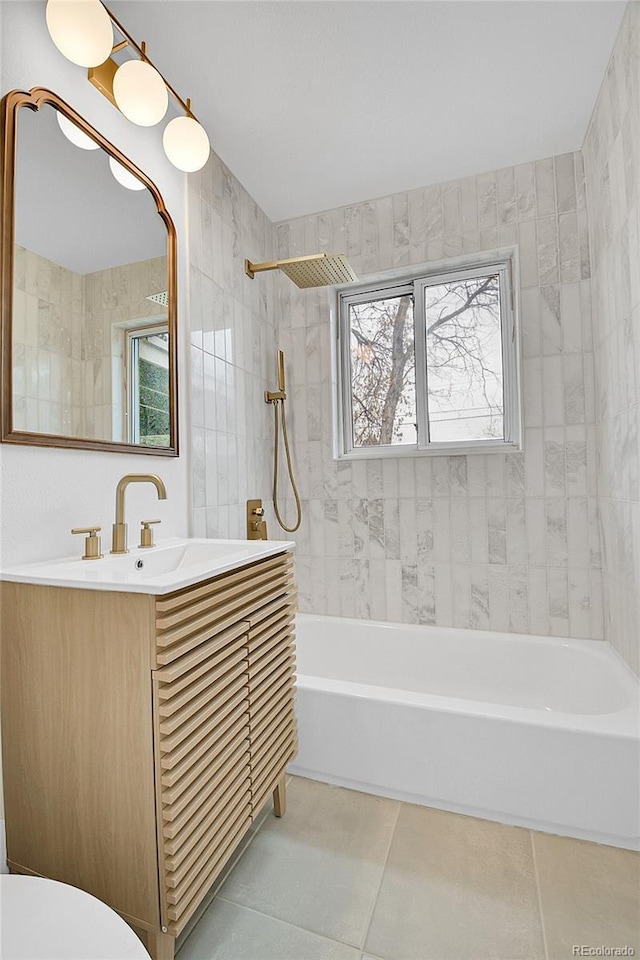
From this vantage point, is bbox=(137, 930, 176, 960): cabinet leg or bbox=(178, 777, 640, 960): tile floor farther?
bbox=(178, 777, 640, 960): tile floor

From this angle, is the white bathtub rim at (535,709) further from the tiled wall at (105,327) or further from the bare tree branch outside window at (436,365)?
the tiled wall at (105,327)

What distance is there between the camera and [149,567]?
1.42 meters

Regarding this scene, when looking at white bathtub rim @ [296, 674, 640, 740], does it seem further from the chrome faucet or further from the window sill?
the window sill

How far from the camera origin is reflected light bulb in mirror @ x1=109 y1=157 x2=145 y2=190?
1528 mm

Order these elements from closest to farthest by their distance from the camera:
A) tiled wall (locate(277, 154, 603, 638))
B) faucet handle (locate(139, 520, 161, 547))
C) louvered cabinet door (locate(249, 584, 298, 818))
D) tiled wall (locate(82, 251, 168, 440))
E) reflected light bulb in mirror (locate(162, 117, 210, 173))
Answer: louvered cabinet door (locate(249, 584, 298, 818)), tiled wall (locate(82, 251, 168, 440)), faucet handle (locate(139, 520, 161, 547)), reflected light bulb in mirror (locate(162, 117, 210, 173)), tiled wall (locate(277, 154, 603, 638))

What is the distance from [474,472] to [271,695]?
1423mm

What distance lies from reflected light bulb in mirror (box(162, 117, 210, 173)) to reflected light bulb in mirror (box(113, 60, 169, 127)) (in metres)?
0.15

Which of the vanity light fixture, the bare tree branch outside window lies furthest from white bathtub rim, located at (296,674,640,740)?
the vanity light fixture

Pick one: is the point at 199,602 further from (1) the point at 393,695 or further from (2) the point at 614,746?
(2) the point at 614,746

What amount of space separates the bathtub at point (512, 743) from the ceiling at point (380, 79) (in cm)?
217

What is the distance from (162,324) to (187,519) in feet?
2.38

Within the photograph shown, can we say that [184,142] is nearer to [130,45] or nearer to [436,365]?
[130,45]

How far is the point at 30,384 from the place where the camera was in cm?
120

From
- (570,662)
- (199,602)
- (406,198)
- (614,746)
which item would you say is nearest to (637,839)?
(614,746)
